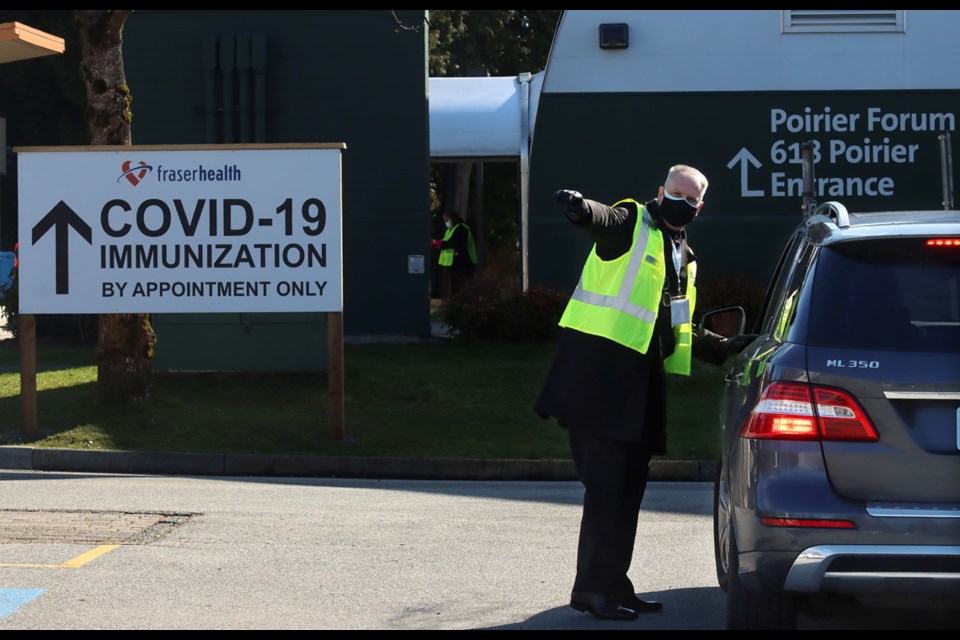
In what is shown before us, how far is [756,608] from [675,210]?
1866mm

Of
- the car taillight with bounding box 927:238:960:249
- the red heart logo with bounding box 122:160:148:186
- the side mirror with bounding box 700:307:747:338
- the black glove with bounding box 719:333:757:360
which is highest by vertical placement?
the red heart logo with bounding box 122:160:148:186

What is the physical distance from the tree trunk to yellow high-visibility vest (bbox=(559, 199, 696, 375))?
307 inches

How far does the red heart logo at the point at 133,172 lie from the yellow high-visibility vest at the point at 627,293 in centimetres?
730

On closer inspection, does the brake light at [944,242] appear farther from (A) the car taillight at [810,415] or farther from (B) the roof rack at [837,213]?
(A) the car taillight at [810,415]

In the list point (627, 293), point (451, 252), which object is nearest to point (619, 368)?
point (627, 293)

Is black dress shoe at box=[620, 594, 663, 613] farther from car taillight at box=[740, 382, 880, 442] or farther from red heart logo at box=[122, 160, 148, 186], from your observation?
red heart logo at box=[122, 160, 148, 186]

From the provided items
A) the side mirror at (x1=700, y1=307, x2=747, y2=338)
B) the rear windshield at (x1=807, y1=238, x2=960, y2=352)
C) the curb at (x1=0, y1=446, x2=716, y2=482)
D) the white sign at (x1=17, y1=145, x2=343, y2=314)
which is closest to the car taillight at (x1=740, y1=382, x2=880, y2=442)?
the rear windshield at (x1=807, y1=238, x2=960, y2=352)

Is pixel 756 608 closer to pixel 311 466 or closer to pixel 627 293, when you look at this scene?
pixel 627 293

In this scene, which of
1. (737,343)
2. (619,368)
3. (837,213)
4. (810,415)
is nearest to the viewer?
(810,415)

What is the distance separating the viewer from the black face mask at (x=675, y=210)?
6.23m

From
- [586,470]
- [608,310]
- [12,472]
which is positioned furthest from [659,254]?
[12,472]

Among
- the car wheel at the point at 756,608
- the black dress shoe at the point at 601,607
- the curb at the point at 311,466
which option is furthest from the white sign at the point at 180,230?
the car wheel at the point at 756,608

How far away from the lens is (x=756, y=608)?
17.3ft

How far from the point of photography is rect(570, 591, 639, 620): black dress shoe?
20.0 feet
